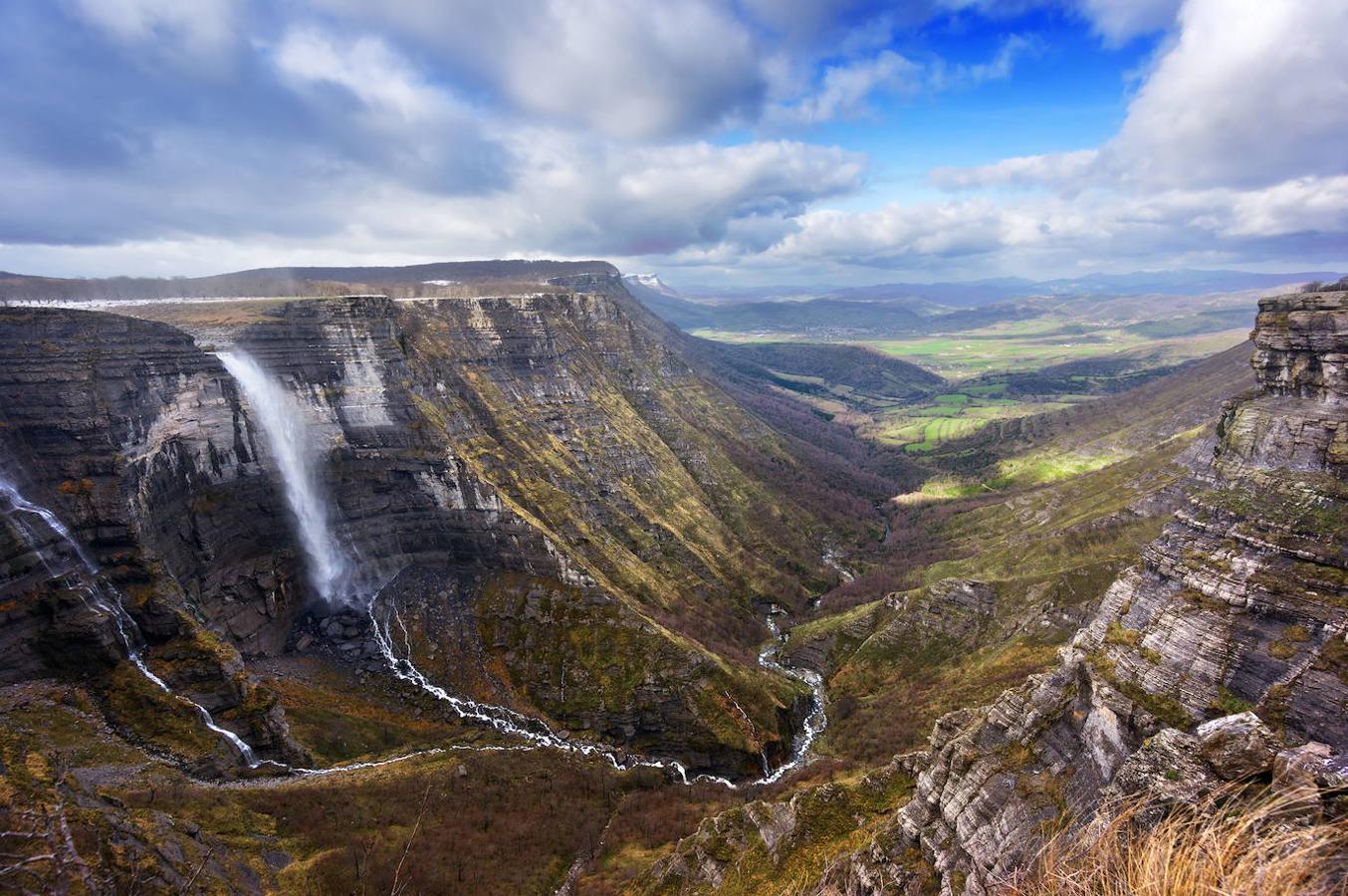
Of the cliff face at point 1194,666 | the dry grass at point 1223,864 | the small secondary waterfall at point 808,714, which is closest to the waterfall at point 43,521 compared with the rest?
the cliff face at point 1194,666

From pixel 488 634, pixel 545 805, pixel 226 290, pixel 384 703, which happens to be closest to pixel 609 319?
pixel 226 290

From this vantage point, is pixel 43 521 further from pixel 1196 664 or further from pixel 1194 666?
pixel 1196 664

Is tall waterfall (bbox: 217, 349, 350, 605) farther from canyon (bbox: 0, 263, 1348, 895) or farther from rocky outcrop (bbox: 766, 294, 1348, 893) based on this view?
rocky outcrop (bbox: 766, 294, 1348, 893)

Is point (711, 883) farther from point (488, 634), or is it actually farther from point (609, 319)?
point (609, 319)

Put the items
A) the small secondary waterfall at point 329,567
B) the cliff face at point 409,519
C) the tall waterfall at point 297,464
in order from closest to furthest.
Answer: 1. the cliff face at point 409,519
2. the small secondary waterfall at point 329,567
3. the tall waterfall at point 297,464

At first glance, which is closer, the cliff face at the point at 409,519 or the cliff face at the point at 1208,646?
the cliff face at the point at 1208,646

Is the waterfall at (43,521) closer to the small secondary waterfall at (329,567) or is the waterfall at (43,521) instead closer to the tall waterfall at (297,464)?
the tall waterfall at (297,464)
